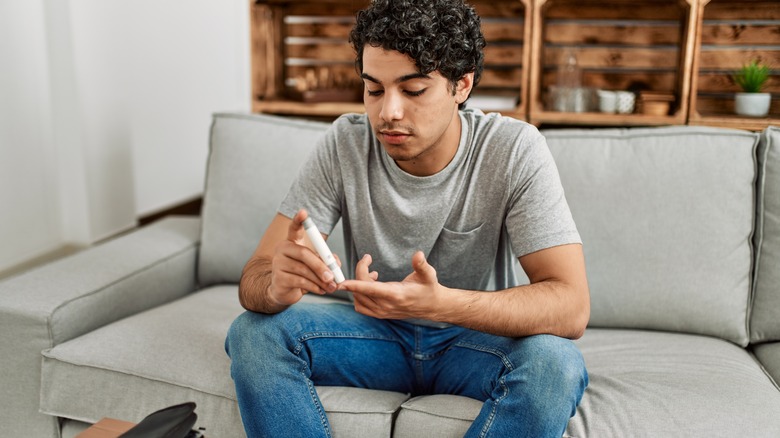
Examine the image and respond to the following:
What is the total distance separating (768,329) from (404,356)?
857 mm

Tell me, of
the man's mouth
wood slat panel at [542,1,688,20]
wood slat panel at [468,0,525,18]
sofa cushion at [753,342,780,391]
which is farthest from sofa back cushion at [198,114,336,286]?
sofa cushion at [753,342,780,391]

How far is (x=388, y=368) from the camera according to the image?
1481 millimetres

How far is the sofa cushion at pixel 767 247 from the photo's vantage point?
1698mm

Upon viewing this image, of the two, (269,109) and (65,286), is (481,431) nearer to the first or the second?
(65,286)

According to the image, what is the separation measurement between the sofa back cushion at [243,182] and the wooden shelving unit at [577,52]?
465mm

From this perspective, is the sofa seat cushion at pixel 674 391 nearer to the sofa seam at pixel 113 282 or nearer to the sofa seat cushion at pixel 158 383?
the sofa seat cushion at pixel 158 383

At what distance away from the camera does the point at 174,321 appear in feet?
5.60

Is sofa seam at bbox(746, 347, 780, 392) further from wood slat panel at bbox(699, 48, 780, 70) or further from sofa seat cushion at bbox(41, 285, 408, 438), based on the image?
wood slat panel at bbox(699, 48, 780, 70)

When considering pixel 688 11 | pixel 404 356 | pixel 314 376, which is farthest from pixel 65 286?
pixel 688 11

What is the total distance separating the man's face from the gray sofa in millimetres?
487

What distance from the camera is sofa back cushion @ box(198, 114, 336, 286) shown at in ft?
6.50

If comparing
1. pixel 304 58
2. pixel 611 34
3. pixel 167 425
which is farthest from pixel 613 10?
pixel 167 425

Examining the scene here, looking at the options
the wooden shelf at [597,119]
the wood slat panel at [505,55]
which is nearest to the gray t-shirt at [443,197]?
the wooden shelf at [597,119]

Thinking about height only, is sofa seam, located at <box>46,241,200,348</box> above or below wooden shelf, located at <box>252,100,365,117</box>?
below
